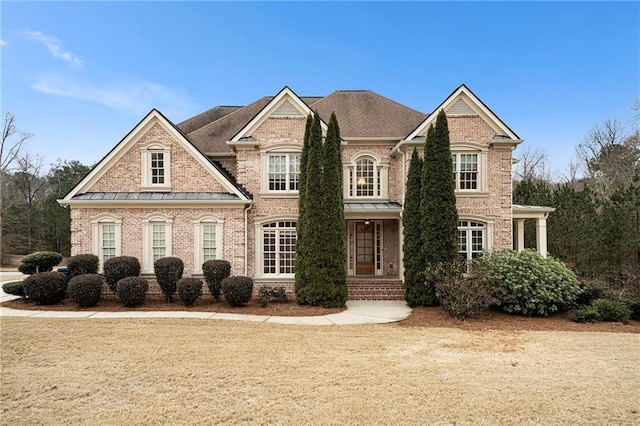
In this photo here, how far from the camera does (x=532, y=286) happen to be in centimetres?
1163

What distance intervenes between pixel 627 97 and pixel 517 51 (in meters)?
10.8

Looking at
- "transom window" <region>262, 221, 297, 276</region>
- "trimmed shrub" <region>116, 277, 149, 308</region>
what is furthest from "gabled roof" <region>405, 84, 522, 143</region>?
"trimmed shrub" <region>116, 277, 149, 308</region>

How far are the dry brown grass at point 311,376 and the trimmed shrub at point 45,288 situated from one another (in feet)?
10.6

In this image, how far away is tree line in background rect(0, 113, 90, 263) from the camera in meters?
32.5

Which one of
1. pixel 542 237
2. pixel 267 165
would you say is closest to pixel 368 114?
pixel 267 165

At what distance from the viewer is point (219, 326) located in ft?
31.7

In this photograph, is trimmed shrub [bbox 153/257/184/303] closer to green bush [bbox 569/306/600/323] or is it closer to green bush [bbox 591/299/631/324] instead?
green bush [bbox 569/306/600/323]

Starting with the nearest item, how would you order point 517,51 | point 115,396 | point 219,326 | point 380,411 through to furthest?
point 380,411
point 115,396
point 219,326
point 517,51

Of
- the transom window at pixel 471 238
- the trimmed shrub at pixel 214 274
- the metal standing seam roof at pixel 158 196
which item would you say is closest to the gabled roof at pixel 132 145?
the metal standing seam roof at pixel 158 196

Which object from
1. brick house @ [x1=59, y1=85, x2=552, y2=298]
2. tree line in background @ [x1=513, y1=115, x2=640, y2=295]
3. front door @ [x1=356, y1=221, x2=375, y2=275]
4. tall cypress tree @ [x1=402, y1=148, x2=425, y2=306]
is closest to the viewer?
tall cypress tree @ [x1=402, y1=148, x2=425, y2=306]

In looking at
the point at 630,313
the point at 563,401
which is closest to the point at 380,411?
the point at 563,401

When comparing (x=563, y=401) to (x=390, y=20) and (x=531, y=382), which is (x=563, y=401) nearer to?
(x=531, y=382)

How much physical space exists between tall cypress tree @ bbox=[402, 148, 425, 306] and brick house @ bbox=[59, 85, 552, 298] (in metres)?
1.46

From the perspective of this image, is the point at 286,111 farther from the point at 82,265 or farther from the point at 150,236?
the point at 82,265
